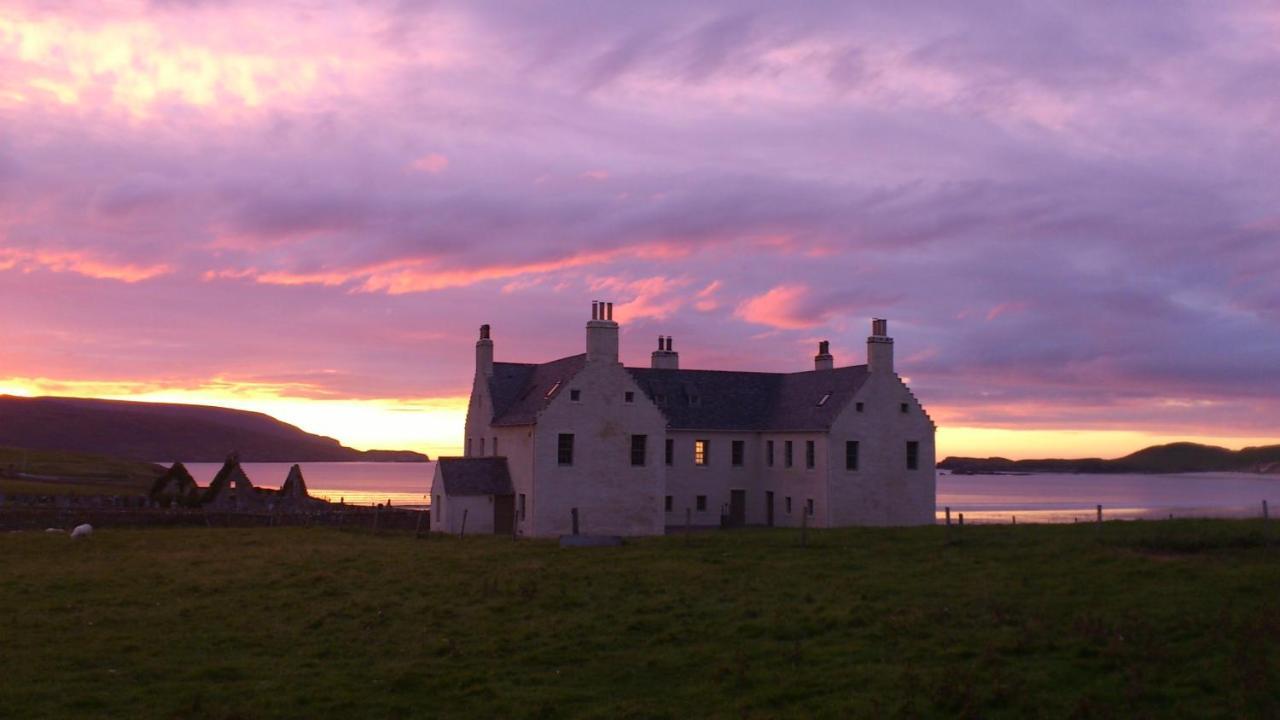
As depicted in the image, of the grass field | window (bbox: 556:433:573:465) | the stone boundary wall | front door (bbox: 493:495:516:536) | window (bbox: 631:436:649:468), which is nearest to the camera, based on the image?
the grass field

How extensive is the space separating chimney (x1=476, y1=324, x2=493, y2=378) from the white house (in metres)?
0.08

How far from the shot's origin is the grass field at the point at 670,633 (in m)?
17.9

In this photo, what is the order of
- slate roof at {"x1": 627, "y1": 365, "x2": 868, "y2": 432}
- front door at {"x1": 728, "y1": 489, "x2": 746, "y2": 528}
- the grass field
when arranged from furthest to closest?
front door at {"x1": 728, "y1": 489, "x2": 746, "y2": 528} < slate roof at {"x1": 627, "y1": 365, "x2": 868, "y2": 432} < the grass field

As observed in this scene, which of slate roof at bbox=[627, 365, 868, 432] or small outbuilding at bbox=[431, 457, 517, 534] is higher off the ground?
slate roof at bbox=[627, 365, 868, 432]

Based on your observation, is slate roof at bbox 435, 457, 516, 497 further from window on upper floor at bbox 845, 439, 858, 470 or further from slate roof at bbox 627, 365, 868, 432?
window on upper floor at bbox 845, 439, 858, 470

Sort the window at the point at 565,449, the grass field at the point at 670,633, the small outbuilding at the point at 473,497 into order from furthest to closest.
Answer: the small outbuilding at the point at 473,497 < the window at the point at 565,449 < the grass field at the point at 670,633

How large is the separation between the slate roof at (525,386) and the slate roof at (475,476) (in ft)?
8.02

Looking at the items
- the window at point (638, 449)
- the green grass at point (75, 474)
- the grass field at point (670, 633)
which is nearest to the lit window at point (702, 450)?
the window at point (638, 449)

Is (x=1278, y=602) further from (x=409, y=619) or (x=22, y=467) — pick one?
(x=22, y=467)

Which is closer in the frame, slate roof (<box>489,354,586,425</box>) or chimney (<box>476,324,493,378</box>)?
slate roof (<box>489,354,586,425</box>)

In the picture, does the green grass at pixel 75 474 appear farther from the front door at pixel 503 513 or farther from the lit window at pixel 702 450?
the lit window at pixel 702 450

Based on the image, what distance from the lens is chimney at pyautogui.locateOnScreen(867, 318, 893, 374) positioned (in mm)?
58688

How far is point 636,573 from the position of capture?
101 feet

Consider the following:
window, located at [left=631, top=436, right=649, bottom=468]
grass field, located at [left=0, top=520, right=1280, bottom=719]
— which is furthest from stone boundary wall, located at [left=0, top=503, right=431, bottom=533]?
grass field, located at [left=0, top=520, right=1280, bottom=719]
